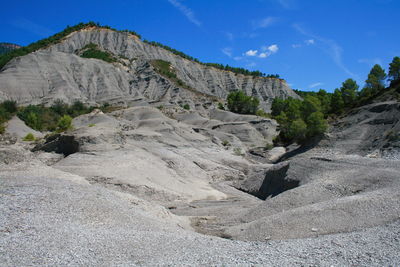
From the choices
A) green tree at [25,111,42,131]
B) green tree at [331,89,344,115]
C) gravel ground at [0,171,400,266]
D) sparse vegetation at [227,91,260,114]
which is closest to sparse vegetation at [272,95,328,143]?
green tree at [331,89,344,115]

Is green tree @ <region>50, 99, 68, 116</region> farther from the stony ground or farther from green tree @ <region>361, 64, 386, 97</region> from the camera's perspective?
green tree @ <region>361, 64, 386, 97</region>

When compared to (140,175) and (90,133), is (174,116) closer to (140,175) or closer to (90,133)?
(90,133)

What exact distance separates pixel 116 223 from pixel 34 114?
62.2m

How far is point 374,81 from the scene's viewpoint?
200 feet

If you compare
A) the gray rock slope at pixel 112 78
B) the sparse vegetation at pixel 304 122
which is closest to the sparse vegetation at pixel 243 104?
the gray rock slope at pixel 112 78

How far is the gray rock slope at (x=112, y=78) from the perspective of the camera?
301 feet

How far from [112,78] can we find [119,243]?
342 feet

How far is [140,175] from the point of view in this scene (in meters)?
26.6

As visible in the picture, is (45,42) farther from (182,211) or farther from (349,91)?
(182,211)

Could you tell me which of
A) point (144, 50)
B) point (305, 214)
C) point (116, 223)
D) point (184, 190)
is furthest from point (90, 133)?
point (144, 50)

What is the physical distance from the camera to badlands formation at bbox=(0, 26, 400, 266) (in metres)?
9.58

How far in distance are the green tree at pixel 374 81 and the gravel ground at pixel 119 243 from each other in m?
56.1

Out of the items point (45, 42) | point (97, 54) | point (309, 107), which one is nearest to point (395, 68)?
point (309, 107)

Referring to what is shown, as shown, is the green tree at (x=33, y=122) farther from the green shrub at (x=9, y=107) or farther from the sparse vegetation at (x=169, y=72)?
the sparse vegetation at (x=169, y=72)
